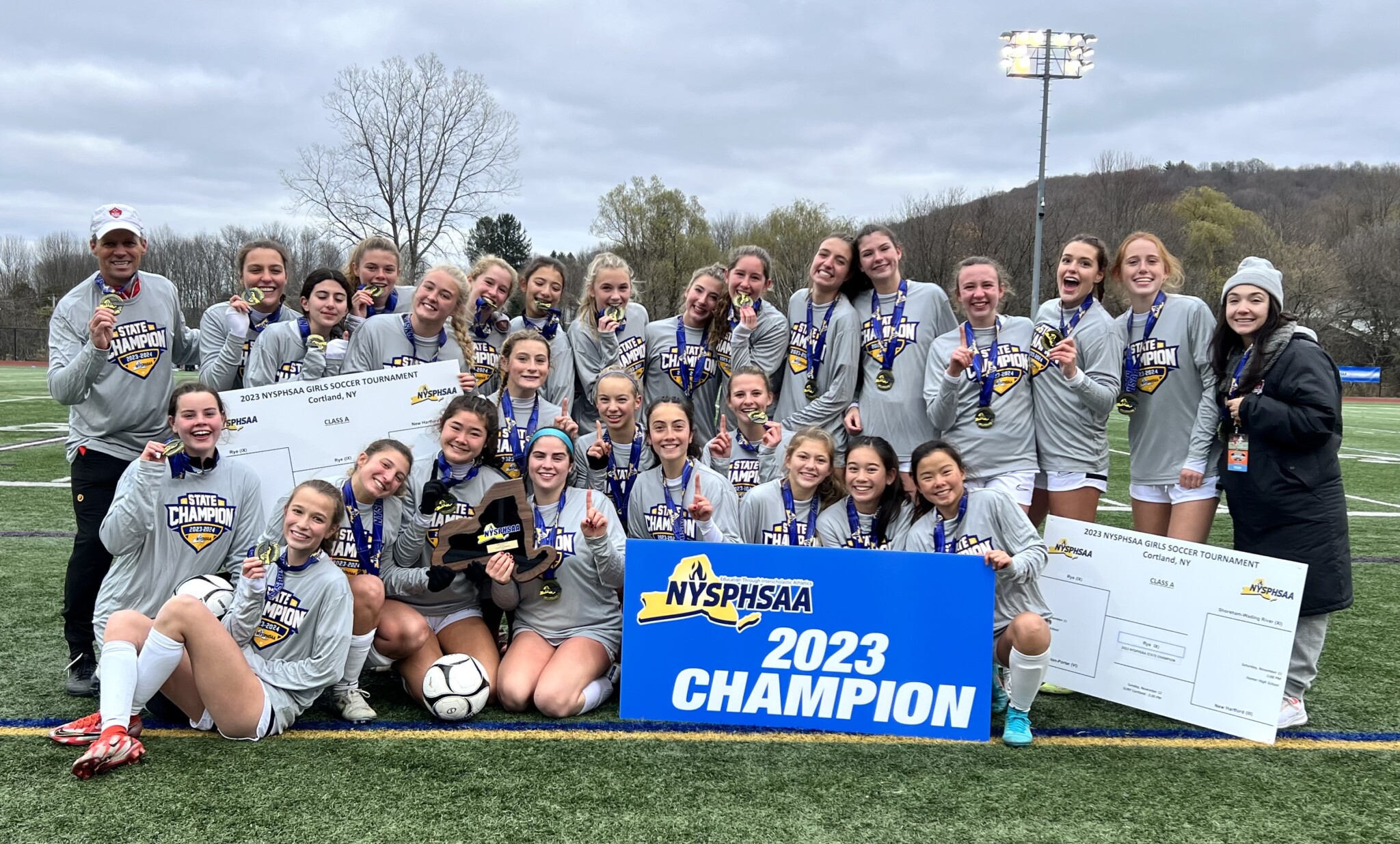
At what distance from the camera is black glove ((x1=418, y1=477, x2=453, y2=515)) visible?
425cm

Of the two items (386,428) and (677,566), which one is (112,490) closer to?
(386,428)

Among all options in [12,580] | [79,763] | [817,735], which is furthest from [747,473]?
[12,580]

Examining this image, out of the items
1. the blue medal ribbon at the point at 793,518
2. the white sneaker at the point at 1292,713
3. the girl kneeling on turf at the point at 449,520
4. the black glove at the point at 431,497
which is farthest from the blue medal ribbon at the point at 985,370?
the black glove at the point at 431,497

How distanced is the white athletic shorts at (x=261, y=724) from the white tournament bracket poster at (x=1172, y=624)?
354 centimetres

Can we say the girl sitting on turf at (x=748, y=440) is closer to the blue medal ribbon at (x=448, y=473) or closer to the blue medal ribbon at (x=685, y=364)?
the blue medal ribbon at (x=685, y=364)

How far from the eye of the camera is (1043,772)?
342cm

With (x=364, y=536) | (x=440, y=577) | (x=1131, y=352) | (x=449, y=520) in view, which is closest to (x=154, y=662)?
(x=364, y=536)

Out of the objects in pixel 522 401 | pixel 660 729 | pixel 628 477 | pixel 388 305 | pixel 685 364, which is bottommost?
pixel 660 729

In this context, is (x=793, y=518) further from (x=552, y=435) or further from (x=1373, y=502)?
(x=1373, y=502)

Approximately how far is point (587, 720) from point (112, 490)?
2.60 meters

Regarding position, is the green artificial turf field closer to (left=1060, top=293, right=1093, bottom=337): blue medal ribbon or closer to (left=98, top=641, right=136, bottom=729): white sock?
(left=98, top=641, right=136, bottom=729): white sock

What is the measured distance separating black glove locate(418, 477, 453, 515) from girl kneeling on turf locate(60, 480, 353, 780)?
503mm

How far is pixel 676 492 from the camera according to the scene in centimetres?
443

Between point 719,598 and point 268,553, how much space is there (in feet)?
6.24
